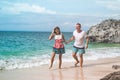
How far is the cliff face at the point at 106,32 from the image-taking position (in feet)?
148

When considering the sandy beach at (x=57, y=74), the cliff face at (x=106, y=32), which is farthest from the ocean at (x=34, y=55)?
the cliff face at (x=106, y=32)

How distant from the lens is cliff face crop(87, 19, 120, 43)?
148 feet

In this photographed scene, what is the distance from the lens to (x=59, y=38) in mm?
11984

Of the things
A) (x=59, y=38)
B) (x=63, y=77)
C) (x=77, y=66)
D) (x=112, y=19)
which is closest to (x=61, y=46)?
(x=59, y=38)

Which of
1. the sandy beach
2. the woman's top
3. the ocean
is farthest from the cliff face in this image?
the sandy beach

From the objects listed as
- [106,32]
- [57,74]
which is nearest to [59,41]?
[57,74]

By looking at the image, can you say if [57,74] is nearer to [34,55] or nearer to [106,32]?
[34,55]

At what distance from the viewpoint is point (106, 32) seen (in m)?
46.4

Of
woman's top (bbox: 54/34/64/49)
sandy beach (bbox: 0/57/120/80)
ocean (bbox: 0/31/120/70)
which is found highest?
woman's top (bbox: 54/34/64/49)

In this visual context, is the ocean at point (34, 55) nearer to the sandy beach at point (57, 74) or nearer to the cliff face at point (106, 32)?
the sandy beach at point (57, 74)

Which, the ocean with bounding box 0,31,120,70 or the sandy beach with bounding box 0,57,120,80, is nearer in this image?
the sandy beach with bounding box 0,57,120,80

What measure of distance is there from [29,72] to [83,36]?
273cm

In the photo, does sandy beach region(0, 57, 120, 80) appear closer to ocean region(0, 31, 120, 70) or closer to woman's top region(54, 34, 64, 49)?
woman's top region(54, 34, 64, 49)

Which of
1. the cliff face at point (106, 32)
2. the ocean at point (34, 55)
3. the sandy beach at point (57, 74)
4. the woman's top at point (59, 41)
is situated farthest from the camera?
the cliff face at point (106, 32)
